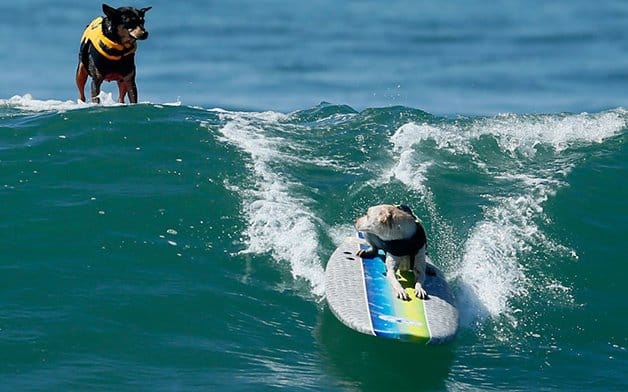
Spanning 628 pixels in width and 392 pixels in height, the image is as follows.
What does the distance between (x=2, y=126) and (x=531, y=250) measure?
7652 mm

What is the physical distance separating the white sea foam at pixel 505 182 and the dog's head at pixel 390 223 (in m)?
1.13

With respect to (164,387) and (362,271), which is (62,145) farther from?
→ (164,387)

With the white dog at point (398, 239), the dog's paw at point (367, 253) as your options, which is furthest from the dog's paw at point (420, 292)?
the dog's paw at point (367, 253)

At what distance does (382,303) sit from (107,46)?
7.10 metres

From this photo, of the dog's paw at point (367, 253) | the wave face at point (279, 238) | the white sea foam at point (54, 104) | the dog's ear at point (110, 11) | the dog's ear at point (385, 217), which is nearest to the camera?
the wave face at point (279, 238)

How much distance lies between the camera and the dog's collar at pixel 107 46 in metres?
16.4

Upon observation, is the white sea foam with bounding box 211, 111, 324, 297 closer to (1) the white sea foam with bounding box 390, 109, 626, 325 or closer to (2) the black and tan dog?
(1) the white sea foam with bounding box 390, 109, 626, 325

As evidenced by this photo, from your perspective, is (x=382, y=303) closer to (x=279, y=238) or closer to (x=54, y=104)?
(x=279, y=238)

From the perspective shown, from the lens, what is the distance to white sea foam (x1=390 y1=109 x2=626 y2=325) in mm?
12344

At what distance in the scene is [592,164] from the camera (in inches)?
610

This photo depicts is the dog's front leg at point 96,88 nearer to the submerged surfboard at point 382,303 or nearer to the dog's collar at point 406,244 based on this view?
the submerged surfboard at point 382,303

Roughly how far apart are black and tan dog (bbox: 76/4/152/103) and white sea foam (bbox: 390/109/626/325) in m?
3.92

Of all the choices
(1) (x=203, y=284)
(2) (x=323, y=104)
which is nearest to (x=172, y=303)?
(1) (x=203, y=284)

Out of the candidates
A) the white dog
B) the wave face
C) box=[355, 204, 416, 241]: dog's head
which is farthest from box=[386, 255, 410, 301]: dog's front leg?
the wave face
